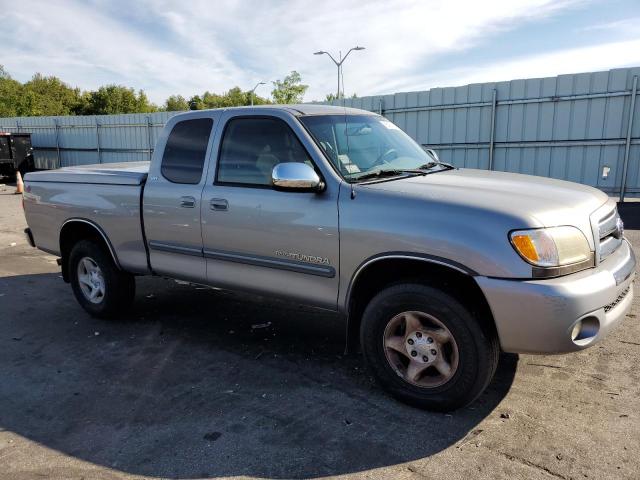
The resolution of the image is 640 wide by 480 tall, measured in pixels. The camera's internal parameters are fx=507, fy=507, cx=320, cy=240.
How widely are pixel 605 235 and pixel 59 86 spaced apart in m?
79.2

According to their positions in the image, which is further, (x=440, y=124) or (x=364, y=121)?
(x=440, y=124)

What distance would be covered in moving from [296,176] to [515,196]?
4.54 feet

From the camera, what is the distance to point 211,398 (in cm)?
353

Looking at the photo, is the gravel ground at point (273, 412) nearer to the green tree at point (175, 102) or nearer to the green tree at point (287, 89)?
the green tree at point (287, 89)

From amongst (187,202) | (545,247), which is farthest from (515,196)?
(187,202)

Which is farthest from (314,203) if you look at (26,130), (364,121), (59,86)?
(59,86)

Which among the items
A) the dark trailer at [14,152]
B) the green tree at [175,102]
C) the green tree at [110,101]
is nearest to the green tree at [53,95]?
the green tree at [110,101]

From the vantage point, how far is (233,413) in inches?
130

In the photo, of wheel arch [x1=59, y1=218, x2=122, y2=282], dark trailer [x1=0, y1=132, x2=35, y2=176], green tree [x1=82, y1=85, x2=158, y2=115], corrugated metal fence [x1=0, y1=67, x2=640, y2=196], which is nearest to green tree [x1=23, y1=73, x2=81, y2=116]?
green tree [x1=82, y1=85, x2=158, y2=115]

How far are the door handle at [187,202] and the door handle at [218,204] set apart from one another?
0.20 meters

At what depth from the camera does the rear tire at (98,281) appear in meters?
5.02

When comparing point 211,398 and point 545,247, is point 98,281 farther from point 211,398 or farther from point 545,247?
point 545,247

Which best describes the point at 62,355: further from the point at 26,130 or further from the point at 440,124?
the point at 26,130

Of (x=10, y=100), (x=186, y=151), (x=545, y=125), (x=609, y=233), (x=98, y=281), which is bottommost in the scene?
(x=98, y=281)
